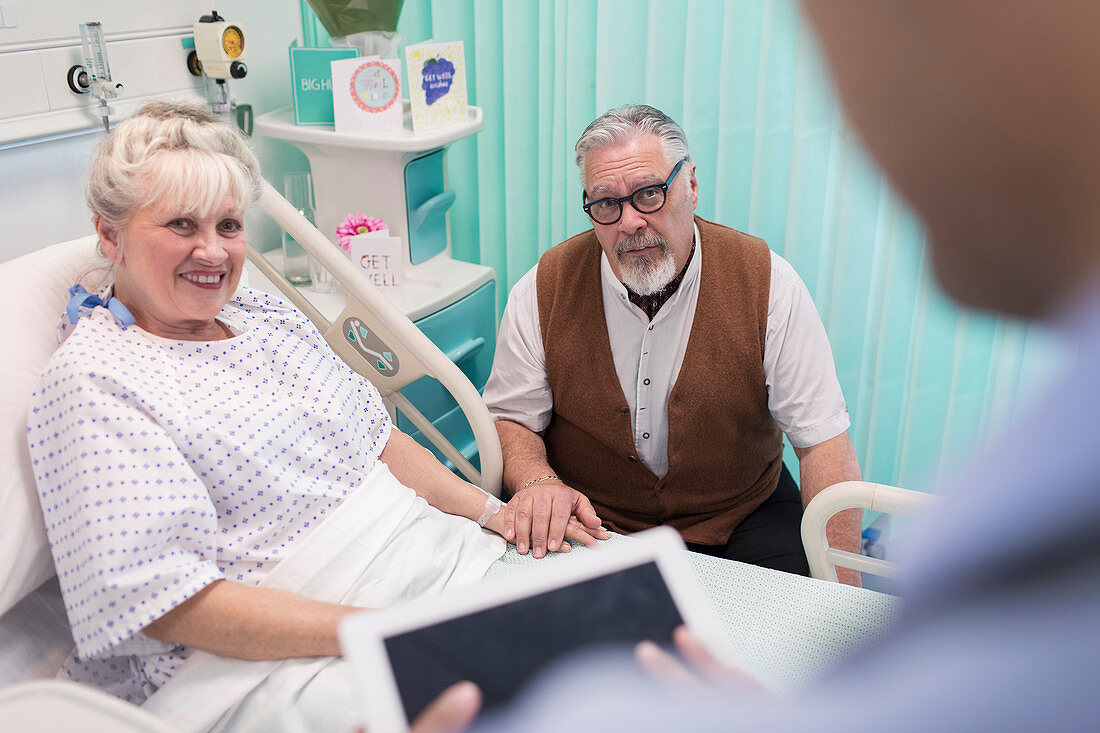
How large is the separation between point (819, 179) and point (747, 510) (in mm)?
934

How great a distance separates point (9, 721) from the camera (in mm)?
885

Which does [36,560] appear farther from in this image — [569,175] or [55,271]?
[569,175]

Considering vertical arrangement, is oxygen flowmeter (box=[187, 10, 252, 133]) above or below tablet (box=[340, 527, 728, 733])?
above

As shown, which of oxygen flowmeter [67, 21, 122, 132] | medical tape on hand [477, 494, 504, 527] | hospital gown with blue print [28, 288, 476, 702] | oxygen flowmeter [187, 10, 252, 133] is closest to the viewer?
hospital gown with blue print [28, 288, 476, 702]

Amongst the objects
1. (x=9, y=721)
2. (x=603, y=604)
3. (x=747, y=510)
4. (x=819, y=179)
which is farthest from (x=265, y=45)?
(x=603, y=604)

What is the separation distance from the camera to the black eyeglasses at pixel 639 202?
5.90 ft

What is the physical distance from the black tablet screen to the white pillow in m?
0.80

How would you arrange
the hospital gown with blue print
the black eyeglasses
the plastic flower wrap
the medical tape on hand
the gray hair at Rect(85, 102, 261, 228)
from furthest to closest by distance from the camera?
the plastic flower wrap, the black eyeglasses, the medical tape on hand, the gray hair at Rect(85, 102, 261, 228), the hospital gown with blue print

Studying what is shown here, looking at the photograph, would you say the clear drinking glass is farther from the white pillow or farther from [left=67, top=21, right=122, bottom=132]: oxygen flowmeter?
the white pillow

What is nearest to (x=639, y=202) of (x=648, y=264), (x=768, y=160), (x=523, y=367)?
(x=648, y=264)

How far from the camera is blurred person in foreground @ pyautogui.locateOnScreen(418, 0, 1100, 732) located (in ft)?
1.03

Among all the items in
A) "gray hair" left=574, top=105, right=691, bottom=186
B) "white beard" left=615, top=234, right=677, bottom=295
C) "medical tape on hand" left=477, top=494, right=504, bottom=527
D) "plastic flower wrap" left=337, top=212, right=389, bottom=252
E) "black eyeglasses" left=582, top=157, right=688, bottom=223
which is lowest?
"medical tape on hand" left=477, top=494, right=504, bottom=527

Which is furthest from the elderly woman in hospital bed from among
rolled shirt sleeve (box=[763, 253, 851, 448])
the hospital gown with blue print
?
rolled shirt sleeve (box=[763, 253, 851, 448])

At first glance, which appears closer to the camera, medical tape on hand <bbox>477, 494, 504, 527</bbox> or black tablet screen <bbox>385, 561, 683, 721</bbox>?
black tablet screen <bbox>385, 561, 683, 721</bbox>
